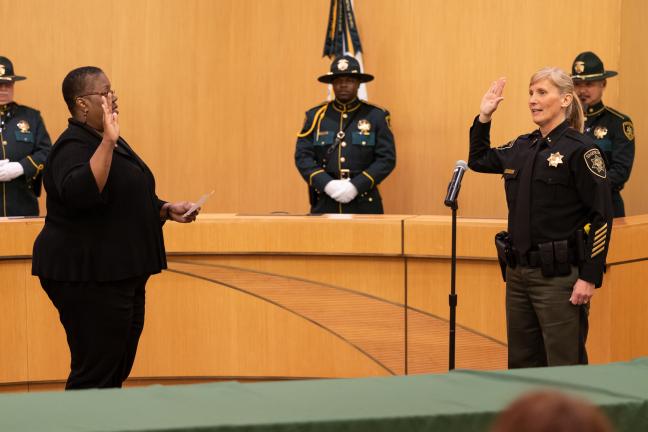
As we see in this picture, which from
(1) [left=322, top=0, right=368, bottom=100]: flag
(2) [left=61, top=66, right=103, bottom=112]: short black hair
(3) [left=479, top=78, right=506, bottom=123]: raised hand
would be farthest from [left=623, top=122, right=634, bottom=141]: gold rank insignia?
(2) [left=61, top=66, right=103, bottom=112]: short black hair

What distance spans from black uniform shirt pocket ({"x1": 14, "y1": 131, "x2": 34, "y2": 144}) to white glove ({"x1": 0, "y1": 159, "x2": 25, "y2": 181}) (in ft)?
0.94

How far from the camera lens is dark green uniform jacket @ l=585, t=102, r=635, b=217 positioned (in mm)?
5309

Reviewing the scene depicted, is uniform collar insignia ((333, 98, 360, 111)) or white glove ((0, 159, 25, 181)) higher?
uniform collar insignia ((333, 98, 360, 111))

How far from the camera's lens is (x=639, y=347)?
4.13 m

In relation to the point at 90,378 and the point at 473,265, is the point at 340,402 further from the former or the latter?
A: the point at 473,265

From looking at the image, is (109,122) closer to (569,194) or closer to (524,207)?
(524,207)

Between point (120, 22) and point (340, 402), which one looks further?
point (120, 22)

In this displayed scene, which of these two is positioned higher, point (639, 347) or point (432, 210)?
point (432, 210)

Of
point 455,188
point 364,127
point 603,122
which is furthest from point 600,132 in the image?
point 455,188

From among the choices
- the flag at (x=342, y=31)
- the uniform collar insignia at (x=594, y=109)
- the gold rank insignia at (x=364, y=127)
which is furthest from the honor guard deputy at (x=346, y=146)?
the uniform collar insignia at (x=594, y=109)

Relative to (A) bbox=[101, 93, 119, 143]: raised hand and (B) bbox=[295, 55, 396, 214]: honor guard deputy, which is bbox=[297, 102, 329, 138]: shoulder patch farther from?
(A) bbox=[101, 93, 119, 143]: raised hand

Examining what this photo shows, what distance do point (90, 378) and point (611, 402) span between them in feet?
6.15

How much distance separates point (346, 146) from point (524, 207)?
2441 mm

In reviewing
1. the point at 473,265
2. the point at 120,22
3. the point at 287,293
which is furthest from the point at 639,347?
the point at 120,22
